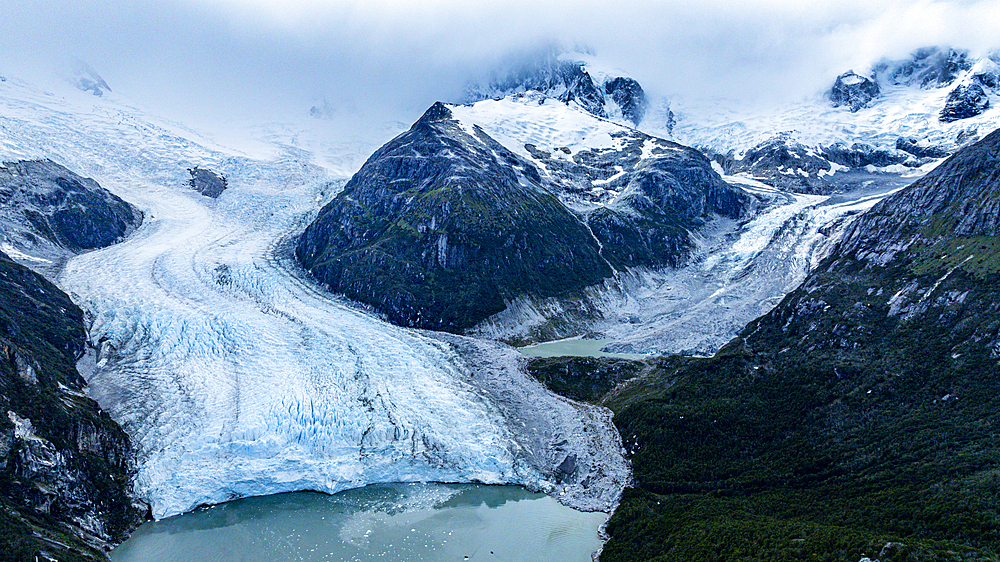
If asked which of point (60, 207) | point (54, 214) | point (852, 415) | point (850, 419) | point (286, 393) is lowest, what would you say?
point (286, 393)

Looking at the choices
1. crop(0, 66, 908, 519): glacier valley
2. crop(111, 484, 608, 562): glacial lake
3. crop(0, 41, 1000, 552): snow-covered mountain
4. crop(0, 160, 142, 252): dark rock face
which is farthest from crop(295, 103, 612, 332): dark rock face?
crop(111, 484, 608, 562): glacial lake

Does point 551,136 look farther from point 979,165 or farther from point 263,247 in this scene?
point 979,165

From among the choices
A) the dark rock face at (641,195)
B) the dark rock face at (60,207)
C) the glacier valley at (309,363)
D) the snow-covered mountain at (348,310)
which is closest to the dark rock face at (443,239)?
the snow-covered mountain at (348,310)

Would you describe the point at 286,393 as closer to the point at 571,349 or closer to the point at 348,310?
the point at 348,310

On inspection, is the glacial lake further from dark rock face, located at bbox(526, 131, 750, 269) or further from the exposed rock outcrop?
dark rock face, located at bbox(526, 131, 750, 269)

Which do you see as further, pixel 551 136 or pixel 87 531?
pixel 551 136

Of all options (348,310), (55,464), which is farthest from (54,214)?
(55,464)

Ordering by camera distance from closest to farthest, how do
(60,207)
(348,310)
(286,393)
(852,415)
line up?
(852,415), (286,393), (348,310), (60,207)

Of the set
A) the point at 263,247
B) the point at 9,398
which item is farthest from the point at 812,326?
the point at 263,247
